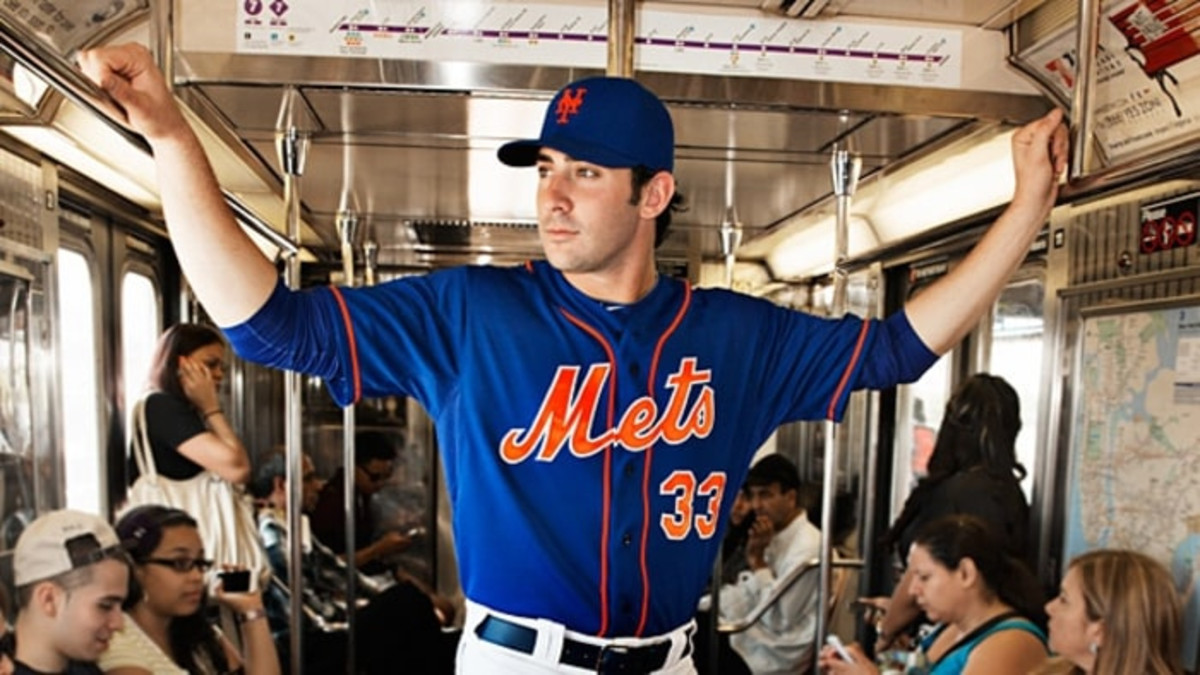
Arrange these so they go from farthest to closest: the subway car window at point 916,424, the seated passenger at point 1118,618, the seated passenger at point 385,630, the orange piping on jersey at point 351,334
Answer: the subway car window at point 916,424 → the seated passenger at point 385,630 → the seated passenger at point 1118,618 → the orange piping on jersey at point 351,334

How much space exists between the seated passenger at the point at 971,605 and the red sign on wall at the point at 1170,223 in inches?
39.5

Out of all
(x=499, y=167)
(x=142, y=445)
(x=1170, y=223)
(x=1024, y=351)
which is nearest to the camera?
(x=1170, y=223)

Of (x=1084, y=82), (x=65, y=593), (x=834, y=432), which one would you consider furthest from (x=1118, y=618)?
(x=65, y=593)

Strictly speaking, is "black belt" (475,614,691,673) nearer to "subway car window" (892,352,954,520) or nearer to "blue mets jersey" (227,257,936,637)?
"blue mets jersey" (227,257,936,637)

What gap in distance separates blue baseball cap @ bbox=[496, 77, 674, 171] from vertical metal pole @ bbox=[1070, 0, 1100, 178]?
0.65 metres

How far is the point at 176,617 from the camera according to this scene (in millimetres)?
2535

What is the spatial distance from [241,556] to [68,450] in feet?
3.33

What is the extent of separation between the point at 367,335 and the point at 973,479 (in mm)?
2705

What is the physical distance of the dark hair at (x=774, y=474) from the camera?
4.26 m

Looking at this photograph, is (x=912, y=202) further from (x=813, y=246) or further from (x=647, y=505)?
(x=647, y=505)

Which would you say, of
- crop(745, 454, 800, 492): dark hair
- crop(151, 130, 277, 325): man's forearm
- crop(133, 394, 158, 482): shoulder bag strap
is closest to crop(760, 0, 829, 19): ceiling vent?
crop(151, 130, 277, 325): man's forearm

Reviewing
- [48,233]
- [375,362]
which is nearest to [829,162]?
[375,362]

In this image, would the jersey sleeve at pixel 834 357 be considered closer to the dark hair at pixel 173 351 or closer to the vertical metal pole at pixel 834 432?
the vertical metal pole at pixel 834 432

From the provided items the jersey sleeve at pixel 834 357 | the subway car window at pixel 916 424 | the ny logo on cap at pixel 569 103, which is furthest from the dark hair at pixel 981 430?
the ny logo on cap at pixel 569 103
